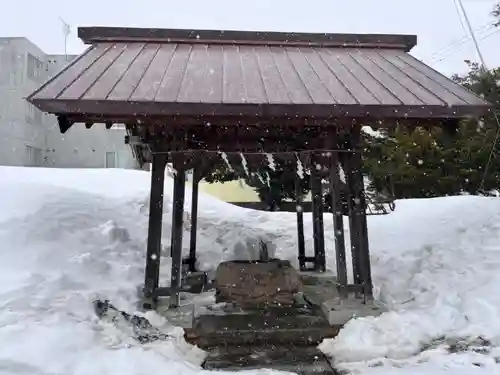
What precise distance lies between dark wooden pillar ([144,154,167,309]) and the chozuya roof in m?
0.97

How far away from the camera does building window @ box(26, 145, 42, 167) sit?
62.2 feet

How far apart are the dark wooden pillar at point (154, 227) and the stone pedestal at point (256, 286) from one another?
3.76ft

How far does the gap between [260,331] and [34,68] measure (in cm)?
1850

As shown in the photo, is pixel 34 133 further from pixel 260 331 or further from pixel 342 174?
pixel 342 174

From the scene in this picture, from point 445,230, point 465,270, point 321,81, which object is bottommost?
point 465,270

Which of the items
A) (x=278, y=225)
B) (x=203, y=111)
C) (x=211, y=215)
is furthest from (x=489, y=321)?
(x=211, y=215)

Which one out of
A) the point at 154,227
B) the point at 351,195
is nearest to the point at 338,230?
the point at 351,195

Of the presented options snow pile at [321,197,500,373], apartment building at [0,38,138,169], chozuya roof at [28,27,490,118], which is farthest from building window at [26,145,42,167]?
snow pile at [321,197,500,373]

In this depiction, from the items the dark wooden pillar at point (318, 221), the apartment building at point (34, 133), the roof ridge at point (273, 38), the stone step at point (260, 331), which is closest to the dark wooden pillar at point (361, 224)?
the stone step at point (260, 331)

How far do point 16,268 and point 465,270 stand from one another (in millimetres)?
5434

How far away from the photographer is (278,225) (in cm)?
912

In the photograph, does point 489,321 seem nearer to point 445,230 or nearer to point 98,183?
point 445,230

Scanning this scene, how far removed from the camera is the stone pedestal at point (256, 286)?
5.99 m

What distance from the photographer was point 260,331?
17.1ft
